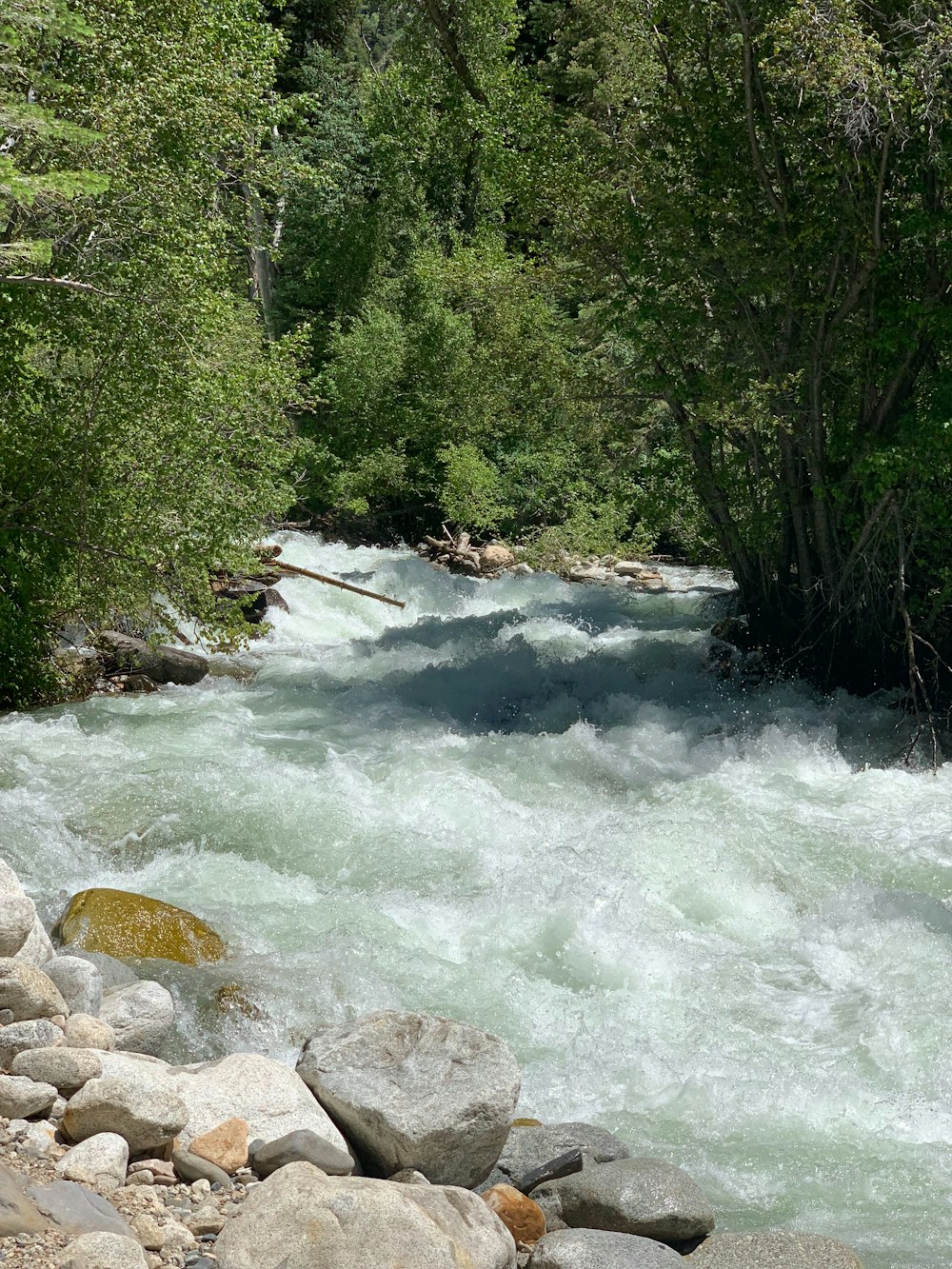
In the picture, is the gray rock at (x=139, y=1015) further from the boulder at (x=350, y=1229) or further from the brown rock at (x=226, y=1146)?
the boulder at (x=350, y=1229)

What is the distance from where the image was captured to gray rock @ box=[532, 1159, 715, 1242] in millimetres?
4191

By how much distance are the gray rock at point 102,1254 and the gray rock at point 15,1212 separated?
0.12 meters

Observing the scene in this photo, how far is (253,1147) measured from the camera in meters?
4.20

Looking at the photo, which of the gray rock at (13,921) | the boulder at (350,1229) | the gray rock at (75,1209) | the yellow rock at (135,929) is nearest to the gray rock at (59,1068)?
the gray rock at (75,1209)

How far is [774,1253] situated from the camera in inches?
158

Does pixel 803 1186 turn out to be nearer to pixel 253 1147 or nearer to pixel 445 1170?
pixel 445 1170

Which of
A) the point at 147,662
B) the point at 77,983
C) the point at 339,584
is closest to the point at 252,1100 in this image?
the point at 77,983

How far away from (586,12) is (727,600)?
714 inches

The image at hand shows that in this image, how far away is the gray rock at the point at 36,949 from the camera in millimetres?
4855

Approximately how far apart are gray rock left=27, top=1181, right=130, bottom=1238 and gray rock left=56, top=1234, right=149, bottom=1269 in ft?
0.21

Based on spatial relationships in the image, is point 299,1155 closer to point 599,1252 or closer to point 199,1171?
point 199,1171

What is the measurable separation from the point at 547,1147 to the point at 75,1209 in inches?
72.8

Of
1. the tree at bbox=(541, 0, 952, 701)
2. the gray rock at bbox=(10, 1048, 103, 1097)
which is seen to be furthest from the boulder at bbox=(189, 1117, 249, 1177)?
the tree at bbox=(541, 0, 952, 701)

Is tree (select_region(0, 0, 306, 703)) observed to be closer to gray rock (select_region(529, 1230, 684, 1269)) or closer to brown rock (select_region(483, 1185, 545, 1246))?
brown rock (select_region(483, 1185, 545, 1246))
